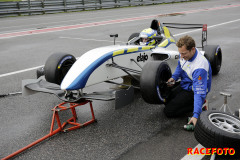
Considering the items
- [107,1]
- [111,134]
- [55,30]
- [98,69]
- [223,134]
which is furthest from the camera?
[107,1]

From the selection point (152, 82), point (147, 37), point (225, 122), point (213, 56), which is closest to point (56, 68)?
point (152, 82)

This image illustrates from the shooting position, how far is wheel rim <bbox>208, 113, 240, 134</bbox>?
10.9ft

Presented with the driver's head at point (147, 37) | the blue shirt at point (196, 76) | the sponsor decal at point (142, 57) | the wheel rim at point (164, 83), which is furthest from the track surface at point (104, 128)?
the driver's head at point (147, 37)

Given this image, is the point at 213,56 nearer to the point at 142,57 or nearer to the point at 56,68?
the point at 142,57

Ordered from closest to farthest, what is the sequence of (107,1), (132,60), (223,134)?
(223,134) → (132,60) → (107,1)

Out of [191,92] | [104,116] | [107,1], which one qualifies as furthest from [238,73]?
[107,1]

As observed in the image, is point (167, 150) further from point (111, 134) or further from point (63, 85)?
point (63, 85)

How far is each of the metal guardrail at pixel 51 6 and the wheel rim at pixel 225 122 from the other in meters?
22.3

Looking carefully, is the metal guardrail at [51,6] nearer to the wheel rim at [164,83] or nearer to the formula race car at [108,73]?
the formula race car at [108,73]

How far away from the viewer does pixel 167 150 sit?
359 centimetres

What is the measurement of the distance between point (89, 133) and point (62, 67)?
161 centimetres

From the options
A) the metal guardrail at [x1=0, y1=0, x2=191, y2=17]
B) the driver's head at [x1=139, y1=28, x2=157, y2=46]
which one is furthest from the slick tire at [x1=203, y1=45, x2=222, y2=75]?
the metal guardrail at [x1=0, y1=0, x2=191, y2=17]

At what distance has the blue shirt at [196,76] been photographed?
388cm

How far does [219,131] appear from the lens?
10.2 feet
